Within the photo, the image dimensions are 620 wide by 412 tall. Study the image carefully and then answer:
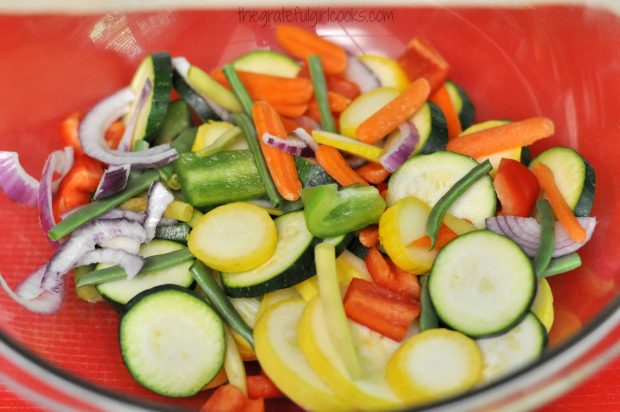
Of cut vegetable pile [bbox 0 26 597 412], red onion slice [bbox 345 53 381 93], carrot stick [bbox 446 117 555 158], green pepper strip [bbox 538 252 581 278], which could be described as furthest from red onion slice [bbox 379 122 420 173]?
green pepper strip [bbox 538 252 581 278]

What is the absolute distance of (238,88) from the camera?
2393mm

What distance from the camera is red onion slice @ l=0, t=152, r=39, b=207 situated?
2.13 meters

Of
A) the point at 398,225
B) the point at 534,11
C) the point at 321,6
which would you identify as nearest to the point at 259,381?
the point at 398,225

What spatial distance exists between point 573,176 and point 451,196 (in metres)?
0.43

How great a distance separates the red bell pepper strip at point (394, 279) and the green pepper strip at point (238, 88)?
32.4 inches

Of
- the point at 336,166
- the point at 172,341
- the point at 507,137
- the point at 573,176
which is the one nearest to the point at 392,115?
the point at 336,166

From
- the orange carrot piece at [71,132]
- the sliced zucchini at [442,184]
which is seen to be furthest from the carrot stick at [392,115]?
the orange carrot piece at [71,132]

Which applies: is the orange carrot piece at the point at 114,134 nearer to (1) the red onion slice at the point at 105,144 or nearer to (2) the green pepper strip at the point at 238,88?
(1) the red onion slice at the point at 105,144

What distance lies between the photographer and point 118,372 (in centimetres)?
180

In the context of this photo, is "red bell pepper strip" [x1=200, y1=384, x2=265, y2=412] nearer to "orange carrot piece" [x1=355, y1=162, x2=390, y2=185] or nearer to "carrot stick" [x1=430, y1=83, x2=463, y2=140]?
"orange carrot piece" [x1=355, y1=162, x2=390, y2=185]

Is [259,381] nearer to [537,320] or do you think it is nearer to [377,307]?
[377,307]

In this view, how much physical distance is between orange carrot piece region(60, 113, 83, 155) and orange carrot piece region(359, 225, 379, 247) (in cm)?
109

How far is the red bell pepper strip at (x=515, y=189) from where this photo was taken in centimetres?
194

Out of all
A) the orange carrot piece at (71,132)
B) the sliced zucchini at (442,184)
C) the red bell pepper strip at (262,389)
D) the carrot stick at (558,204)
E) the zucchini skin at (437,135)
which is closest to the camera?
the red bell pepper strip at (262,389)
